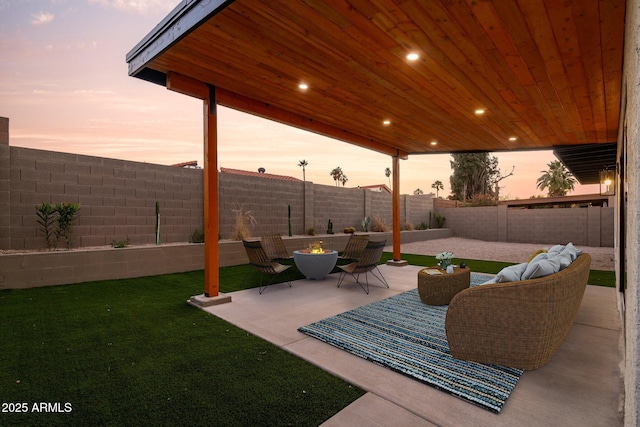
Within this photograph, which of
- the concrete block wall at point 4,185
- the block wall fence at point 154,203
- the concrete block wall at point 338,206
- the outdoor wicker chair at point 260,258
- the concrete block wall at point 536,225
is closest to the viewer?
the outdoor wicker chair at point 260,258

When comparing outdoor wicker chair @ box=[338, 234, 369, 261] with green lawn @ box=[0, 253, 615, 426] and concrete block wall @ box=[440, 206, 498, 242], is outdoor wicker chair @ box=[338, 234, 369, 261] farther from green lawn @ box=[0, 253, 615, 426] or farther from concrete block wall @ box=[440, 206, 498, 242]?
concrete block wall @ box=[440, 206, 498, 242]

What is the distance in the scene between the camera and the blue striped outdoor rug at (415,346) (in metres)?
2.03

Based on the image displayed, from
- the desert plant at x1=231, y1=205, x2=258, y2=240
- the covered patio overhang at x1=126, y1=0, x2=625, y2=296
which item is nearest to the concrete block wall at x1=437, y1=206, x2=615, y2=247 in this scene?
the covered patio overhang at x1=126, y1=0, x2=625, y2=296

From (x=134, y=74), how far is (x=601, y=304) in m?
6.33

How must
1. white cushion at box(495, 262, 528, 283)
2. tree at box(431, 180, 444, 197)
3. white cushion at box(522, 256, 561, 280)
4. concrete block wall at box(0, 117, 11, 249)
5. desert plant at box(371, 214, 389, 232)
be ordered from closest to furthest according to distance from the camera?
white cushion at box(522, 256, 561, 280)
white cushion at box(495, 262, 528, 283)
concrete block wall at box(0, 117, 11, 249)
desert plant at box(371, 214, 389, 232)
tree at box(431, 180, 444, 197)

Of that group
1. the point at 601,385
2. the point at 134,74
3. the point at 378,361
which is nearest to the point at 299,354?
the point at 378,361

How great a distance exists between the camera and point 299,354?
2533 mm

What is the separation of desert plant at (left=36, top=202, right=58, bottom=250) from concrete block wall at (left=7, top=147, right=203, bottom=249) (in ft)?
0.29

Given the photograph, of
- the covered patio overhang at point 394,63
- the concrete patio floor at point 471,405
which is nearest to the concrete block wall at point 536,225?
the covered patio overhang at point 394,63

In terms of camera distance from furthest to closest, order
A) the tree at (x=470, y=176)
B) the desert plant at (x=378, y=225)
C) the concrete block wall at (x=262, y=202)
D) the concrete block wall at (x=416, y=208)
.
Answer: the tree at (x=470, y=176)
the concrete block wall at (x=416, y=208)
the desert plant at (x=378, y=225)
the concrete block wall at (x=262, y=202)

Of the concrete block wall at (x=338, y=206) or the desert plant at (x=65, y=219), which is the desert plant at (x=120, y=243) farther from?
the concrete block wall at (x=338, y=206)

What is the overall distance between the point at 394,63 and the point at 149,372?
3436 mm

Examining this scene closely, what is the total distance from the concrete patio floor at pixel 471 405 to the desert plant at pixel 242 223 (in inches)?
151

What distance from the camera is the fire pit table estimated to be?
5.30 metres
